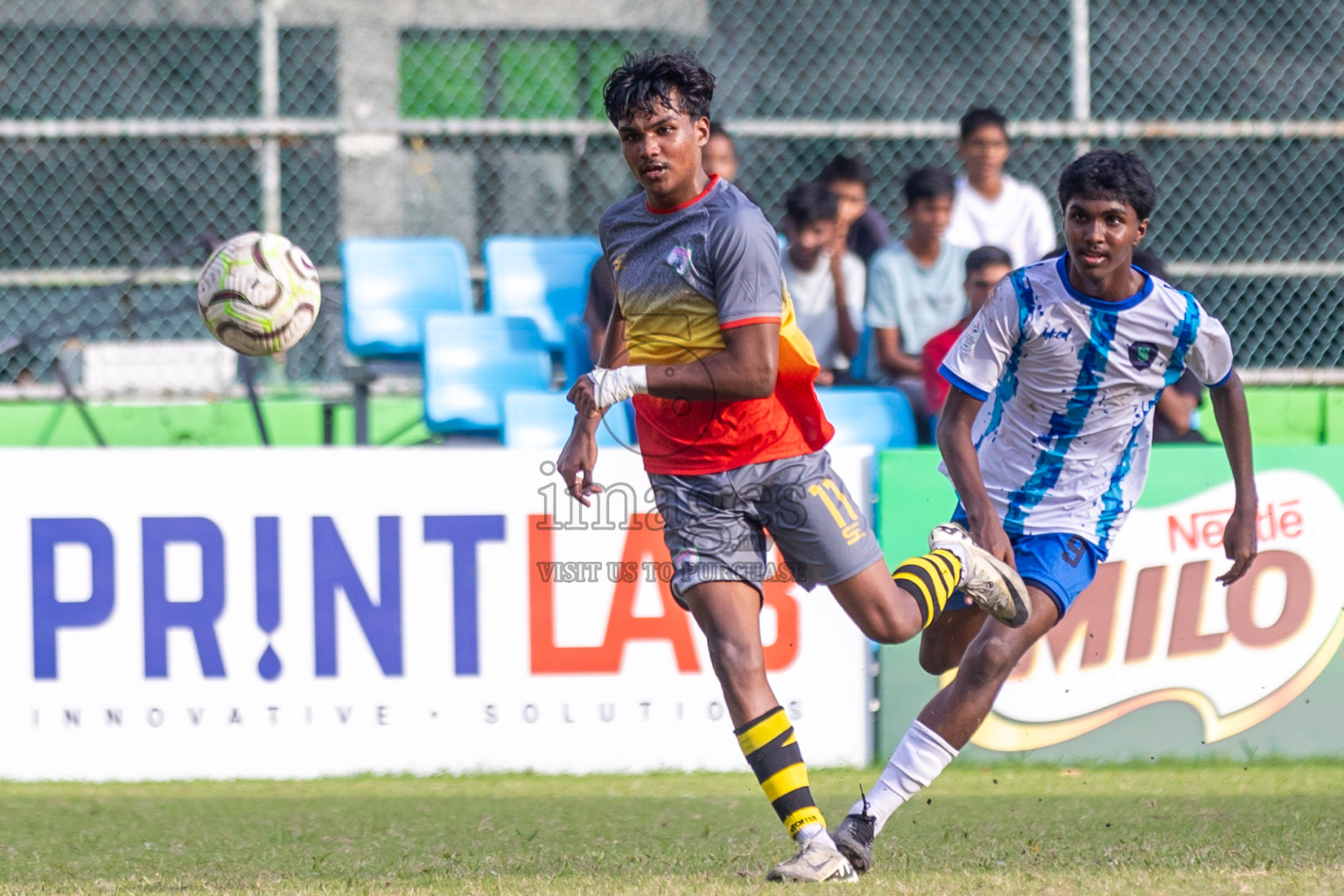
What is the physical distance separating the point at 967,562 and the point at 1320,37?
6875 mm

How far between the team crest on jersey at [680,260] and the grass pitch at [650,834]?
5.25 ft

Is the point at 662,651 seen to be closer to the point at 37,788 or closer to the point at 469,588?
the point at 469,588

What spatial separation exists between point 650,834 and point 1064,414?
186cm

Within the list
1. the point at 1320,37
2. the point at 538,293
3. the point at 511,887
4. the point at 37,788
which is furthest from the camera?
the point at 1320,37

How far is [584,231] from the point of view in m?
9.67

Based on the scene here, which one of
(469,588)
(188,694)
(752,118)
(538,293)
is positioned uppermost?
(752,118)

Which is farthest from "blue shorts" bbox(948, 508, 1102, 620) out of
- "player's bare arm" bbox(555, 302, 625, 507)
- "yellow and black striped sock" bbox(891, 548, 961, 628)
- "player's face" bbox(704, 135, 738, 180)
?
"player's face" bbox(704, 135, 738, 180)

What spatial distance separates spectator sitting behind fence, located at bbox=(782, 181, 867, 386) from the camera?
25.0 feet

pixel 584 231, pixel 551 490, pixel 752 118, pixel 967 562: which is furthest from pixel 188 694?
pixel 752 118

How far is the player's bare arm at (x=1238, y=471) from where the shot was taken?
4453 millimetres

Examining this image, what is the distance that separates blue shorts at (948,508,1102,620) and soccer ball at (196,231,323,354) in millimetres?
2144

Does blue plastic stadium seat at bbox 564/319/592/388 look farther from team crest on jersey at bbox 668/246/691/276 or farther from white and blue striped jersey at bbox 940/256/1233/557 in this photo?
team crest on jersey at bbox 668/246/691/276

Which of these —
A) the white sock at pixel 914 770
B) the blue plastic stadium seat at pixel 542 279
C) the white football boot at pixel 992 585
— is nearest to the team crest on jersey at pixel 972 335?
the white football boot at pixel 992 585

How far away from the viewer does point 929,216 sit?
307 inches
